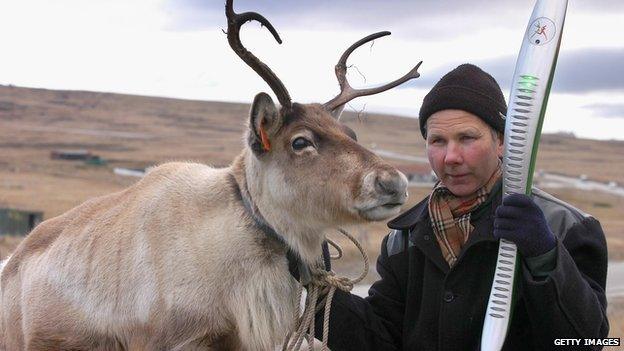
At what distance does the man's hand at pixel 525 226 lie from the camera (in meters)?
4.41

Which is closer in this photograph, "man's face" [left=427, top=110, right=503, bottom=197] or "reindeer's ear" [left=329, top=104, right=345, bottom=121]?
"man's face" [left=427, top=110, right=503, bottom=197]

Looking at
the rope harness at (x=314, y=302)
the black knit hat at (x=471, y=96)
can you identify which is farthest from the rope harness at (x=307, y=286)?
the black knit hat at (x=471, y=96)

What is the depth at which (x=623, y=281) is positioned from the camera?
2422cm

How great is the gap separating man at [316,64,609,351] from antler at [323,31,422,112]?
24.8 inches

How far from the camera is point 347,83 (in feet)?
20.0

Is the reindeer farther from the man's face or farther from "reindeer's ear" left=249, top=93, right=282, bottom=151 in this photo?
the man's face

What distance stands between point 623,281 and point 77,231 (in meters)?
21.2

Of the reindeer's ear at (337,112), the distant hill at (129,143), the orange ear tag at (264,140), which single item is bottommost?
the distant hill at (129,143)

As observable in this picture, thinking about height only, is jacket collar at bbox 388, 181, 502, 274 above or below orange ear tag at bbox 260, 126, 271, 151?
below

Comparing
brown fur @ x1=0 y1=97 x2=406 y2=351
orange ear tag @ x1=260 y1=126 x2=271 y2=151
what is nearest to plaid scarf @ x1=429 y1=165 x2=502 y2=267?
brown fur @ x1=0 y1=97 x2=406 y2=351

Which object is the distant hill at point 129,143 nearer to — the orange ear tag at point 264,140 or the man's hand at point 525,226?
the orange ear tag at point 264,140

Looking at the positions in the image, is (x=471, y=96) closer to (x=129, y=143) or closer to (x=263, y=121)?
(x=263, y=121)

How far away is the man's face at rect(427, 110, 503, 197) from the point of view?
512 centimetres

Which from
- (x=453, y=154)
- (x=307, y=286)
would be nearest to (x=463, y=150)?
(x=453, y=154)
